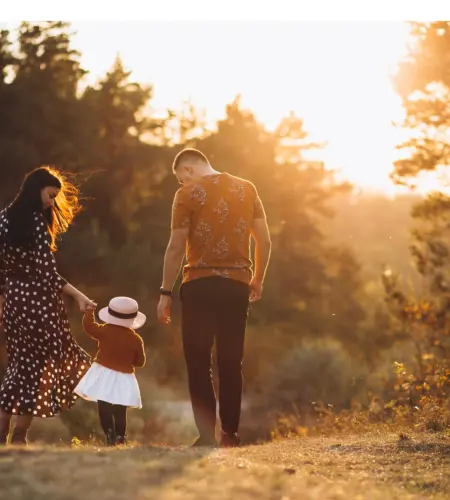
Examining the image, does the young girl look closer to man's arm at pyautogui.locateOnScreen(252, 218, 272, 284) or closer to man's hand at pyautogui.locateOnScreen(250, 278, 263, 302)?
man's hand at pyautogui.locateOnScreen(250, 278, 263, 302)

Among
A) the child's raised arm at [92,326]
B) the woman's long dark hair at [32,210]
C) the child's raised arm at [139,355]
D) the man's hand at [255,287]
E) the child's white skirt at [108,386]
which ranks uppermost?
the woman's long dark hair at [32,210]

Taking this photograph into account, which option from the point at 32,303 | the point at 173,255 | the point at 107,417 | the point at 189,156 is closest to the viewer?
the point at 173,255

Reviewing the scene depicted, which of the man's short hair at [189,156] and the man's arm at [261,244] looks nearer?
the man's short hair at [189,156]

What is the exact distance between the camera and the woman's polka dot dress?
656 cm

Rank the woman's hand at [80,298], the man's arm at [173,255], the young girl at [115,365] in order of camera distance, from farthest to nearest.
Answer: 1. the young girl at [115,365]
2. the woman's hand at [80,298]
3. the man's arm at [173,255]

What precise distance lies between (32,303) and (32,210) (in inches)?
24.6

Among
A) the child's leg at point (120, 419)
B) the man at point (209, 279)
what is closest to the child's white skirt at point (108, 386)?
the child's leg at point (120, 419)

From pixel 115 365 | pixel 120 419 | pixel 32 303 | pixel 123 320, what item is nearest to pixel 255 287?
pixel 123 320

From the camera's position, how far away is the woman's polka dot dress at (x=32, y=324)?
6.56 m

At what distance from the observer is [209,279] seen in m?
6.36

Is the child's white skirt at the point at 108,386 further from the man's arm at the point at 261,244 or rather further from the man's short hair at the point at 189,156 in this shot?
the man's short hair at the point at 189,156

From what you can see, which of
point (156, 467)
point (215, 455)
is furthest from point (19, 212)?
point (156, 467)

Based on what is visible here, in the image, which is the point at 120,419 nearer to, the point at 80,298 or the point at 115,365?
the point at 115,365

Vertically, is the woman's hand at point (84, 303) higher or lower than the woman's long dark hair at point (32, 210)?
lower
